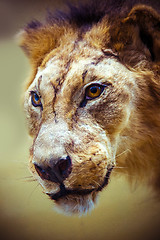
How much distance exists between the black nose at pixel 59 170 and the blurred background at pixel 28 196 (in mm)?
159

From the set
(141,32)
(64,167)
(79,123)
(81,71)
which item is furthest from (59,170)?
(141,32)

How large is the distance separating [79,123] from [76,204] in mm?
200

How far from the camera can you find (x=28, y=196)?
0.87 metres

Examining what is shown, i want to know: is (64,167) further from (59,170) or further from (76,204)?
(76,204)

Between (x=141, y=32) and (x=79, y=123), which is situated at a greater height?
(x=141, y=32)

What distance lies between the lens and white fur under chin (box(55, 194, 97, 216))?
0.71 meters

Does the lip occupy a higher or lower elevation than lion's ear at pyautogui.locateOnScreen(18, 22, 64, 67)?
lower

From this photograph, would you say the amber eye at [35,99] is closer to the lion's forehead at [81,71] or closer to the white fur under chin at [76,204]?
the lion's forehead at [81,71]

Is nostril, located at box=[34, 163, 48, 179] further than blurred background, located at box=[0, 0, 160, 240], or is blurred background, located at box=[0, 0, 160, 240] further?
blurred background, located at box=[0, 0, 160, 240]

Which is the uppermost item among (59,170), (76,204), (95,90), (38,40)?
(38,40)

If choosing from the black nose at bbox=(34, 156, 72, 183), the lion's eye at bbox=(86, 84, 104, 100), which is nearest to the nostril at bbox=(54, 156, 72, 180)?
the black nose at bbox=(34, 156, 72, 183)

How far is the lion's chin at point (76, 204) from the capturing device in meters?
0.71

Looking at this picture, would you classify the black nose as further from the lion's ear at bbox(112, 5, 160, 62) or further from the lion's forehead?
the lion's ear at bbox(112, 5, 160, 62)

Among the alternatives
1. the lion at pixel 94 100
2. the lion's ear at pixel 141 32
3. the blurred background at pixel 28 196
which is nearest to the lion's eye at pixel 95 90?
the lion at pixel 94 100
